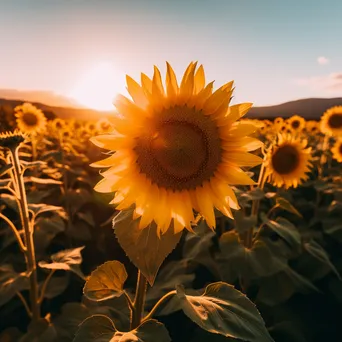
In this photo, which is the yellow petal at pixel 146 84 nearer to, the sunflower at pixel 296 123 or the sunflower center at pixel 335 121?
the sunflower center at pixel 335 121

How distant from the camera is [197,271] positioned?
4336 mm

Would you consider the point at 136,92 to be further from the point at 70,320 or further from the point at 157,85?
the point at 70,320

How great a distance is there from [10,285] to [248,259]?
5.82 ft

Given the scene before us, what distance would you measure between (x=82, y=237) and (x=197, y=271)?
1.58 meters

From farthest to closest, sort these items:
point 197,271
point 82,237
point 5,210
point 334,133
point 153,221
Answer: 1. point 334,133
2. point 5,210
3. point 82,237
4. point 197,271
5. point 153,221

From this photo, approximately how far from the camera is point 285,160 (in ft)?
13.6

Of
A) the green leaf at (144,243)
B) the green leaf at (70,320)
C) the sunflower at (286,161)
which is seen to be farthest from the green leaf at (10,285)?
the sunflower at (286,161)

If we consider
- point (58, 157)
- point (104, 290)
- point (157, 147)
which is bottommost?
point (104, 290)

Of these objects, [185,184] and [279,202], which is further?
[279,202]

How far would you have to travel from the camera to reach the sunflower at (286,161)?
13.5 ft

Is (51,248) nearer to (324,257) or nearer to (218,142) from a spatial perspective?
(324,257)

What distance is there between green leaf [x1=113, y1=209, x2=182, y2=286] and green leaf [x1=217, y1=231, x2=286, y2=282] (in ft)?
4.78

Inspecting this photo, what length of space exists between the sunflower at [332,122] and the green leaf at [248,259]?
698 centimetres

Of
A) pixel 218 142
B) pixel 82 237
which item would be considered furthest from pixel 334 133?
pixel 218 142
